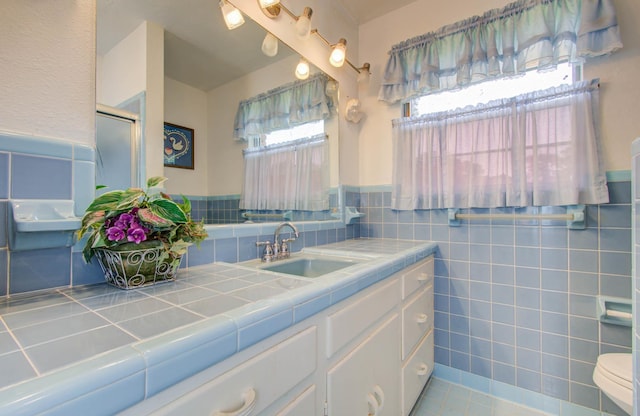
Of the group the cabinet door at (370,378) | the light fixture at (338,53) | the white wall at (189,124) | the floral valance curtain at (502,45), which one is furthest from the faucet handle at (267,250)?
the floral valance curtain at (502,45)

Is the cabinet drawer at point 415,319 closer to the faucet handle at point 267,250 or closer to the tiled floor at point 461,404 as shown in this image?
the tiled floor at point 461,404

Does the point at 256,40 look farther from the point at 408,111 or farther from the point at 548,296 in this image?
the point at 548,296

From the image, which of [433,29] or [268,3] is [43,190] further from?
[433,29]

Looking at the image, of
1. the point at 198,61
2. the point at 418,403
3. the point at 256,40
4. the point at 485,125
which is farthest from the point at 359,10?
the point at 418,403

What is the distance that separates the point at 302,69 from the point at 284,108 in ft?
0.98

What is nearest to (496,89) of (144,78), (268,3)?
(268,3)

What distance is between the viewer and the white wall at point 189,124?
1117 millimetres

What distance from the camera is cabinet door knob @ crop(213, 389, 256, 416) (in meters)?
0.52

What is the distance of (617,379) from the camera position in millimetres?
1096

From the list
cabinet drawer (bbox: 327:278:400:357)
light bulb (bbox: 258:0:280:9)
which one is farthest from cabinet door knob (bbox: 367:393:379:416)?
light bulb (bbox: 258:0:280:9)

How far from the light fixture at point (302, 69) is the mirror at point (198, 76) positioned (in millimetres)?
137

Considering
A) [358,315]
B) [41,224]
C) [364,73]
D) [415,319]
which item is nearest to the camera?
[41,224]

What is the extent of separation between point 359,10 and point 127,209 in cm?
215

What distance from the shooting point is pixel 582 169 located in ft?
4.69
